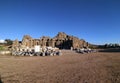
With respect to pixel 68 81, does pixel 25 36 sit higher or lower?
higher

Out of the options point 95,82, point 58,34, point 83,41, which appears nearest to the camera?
point 95,82

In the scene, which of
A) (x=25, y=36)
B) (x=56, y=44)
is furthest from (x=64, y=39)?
(x=25, y=36)

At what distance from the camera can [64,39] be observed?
124875 mm

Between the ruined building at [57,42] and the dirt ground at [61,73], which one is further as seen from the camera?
the ruined building at [57,42]

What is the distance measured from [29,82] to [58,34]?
12660 cm

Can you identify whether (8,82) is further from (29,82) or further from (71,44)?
(71,44)

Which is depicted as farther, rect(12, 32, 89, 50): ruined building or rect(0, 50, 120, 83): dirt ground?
rect(12, 32, 89, 50): ruined building

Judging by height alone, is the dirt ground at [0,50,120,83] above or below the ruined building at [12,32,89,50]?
below

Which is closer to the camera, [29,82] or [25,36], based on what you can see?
[29,82]

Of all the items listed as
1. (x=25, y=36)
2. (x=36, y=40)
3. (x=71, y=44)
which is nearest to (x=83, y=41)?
(x=71, y=44)

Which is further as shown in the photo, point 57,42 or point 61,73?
point 57,42

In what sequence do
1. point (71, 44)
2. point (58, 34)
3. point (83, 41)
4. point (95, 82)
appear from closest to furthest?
point (95, 82) → point (71, 44) → point (83, 41) → point (58, 34)

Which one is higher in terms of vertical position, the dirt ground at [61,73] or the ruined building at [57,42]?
the ruined building at [57,42]

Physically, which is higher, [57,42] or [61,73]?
[57,42]
